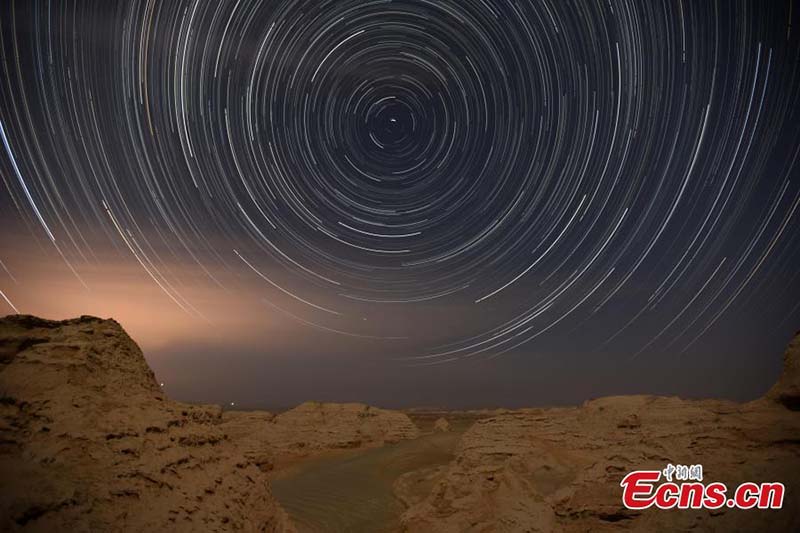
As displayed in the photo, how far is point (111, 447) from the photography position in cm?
877

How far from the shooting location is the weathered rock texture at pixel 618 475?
10.5 m

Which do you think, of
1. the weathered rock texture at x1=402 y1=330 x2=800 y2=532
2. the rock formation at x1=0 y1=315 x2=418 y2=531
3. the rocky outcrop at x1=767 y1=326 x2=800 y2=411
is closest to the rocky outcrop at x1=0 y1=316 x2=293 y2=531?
the rock formation at x1=0 y1=315 x2=418 y2=531

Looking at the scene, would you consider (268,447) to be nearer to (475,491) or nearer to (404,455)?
(404,455)

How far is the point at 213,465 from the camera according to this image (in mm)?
10906

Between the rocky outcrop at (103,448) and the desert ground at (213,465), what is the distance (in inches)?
1.0

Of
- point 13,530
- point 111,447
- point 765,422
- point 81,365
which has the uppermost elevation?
point 765,422

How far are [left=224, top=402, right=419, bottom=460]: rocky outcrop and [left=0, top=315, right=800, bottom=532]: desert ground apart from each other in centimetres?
2150

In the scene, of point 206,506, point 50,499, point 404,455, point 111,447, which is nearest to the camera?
point 50,499

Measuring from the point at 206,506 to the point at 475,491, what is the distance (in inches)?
354

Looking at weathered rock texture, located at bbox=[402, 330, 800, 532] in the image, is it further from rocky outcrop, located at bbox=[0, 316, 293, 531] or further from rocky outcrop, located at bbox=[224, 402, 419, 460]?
rocky outcrop, located at bbox=[224, 402, 419, 460]

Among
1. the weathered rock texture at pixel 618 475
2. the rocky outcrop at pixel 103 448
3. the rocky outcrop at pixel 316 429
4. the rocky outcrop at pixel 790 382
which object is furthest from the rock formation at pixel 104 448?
the rocky outcrop at pixel 316 429

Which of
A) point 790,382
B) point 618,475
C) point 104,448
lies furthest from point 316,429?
point 790,382

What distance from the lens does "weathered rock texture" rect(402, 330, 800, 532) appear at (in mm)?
10500

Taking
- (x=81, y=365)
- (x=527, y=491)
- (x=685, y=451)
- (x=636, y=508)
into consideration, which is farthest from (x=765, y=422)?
(x=81, y=365)
